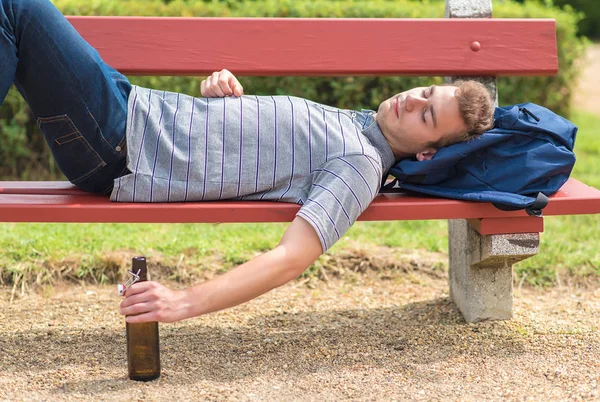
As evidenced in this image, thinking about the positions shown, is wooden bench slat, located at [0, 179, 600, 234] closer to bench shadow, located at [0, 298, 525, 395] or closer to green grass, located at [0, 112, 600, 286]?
bench shadow, located at [0, 298, 525, 395]

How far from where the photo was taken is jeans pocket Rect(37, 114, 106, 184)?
9.10 feet

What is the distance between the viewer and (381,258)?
3.87 meters

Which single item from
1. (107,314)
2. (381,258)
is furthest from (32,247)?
(381,258)

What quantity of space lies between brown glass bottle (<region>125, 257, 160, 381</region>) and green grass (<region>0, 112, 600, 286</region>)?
1083 millimetres

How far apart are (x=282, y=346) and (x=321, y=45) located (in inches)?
45.9

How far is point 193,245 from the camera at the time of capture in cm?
396

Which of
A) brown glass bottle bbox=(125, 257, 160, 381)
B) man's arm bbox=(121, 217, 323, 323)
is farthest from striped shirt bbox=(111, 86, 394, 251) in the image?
brown glass bottle bbox=(125, 257, 160, 381)

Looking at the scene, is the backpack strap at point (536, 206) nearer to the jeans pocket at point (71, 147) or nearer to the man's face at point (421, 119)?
the man's face at point (421, 119)

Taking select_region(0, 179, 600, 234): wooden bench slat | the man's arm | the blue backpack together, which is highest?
the blue backpack

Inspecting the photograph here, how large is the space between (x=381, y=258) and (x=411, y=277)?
17 cm

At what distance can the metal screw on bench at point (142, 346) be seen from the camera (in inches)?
99.0

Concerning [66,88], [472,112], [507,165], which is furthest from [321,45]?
[66,88]

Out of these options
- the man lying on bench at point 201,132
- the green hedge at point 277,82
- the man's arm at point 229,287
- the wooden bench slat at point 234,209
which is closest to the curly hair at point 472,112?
the man lying on bench at point 201,132

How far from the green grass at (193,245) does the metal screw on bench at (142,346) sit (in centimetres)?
108
